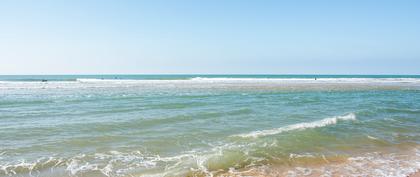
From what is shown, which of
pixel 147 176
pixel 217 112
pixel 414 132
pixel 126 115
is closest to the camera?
pixel 147 176

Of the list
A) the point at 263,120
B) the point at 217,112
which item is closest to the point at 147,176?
the point at 263,120

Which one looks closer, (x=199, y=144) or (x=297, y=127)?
(x=199, y=144)

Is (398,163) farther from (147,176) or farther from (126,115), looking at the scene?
(126,115)

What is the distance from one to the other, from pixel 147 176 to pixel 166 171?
1.55 ft

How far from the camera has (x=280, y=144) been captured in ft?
32.4

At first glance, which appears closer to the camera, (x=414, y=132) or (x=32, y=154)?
(x=32, y=154)

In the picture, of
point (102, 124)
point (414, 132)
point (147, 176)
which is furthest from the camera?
point (102, 124)

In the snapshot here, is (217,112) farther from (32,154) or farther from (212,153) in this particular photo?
(32,154)

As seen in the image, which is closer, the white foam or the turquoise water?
the turquoise water

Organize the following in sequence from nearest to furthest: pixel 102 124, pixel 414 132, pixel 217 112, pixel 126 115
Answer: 1. pixel 414 132
2. pixel 102 124
3. pixel 126 115
4. pixel 217 112

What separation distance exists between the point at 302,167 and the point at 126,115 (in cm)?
999

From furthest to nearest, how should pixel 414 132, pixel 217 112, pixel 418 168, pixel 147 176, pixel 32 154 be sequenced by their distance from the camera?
pixel 217 112 → pixel 414 132 → pixel 32 154 → pixel 418 168 → pixel 147 176

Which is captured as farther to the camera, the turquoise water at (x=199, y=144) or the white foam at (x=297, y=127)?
the white foam at (x=297, y=127)

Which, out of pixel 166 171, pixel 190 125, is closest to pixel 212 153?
pixel 166 171
